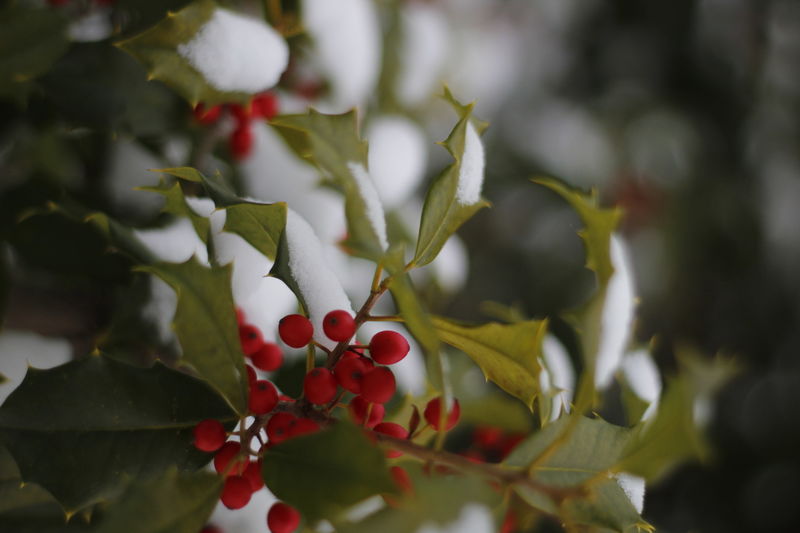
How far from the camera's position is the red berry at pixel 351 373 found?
1.83ft

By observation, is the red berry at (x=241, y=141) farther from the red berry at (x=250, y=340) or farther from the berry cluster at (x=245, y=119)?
the red berry at (x=250, y=340)

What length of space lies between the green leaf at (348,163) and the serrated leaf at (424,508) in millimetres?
181

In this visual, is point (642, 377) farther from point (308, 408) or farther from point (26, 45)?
point (26, 45)

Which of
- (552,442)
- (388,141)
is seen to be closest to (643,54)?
(388,141)

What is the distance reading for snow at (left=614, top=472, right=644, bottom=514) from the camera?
0.60 metres

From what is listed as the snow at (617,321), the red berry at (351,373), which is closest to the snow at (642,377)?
the snow at (617,321)

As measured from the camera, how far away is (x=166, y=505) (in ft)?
1.63

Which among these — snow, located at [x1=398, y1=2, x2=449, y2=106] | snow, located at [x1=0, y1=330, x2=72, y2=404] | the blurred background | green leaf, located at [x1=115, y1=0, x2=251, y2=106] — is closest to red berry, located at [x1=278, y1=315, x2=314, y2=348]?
green leaf, located at [x1=115, y1=0, x2=251, y2=106]

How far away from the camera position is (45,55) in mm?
754

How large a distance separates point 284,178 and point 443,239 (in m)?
0.43

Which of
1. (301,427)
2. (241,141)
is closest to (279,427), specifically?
(301,427)

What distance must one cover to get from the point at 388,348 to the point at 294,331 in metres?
0.08

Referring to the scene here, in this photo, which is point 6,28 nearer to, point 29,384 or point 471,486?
point 29,384

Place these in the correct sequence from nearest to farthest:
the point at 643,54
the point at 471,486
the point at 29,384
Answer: the point at 471,486 < the point at 29,384 < the point at 643,54
